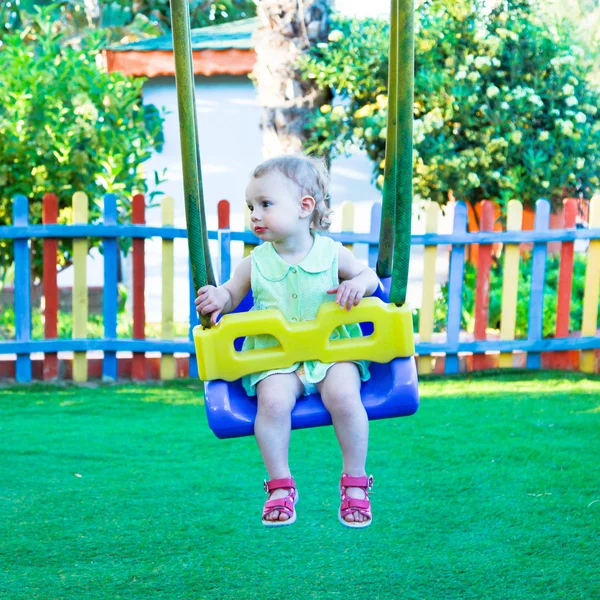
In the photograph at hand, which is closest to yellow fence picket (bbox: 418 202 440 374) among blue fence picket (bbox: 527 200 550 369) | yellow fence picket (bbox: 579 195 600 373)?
blue fence picket (bbox: 527 200 550 369)

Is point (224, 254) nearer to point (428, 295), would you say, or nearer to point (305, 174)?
point (428, 295)

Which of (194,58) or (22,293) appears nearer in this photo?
(22,293)

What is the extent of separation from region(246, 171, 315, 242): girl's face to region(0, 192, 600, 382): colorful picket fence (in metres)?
3.93

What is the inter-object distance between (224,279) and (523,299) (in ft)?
8.61

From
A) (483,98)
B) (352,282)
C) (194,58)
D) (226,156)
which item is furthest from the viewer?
(226,156)

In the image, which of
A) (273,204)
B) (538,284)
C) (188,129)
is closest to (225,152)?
(538,284)

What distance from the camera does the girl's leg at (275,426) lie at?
2.29 m

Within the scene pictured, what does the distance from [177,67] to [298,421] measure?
0.94 metres

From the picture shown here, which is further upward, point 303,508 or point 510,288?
point 510,288

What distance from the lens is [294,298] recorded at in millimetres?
2523

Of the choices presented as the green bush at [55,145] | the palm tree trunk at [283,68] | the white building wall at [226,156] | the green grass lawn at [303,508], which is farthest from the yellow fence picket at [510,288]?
the white building wall at [226,156]

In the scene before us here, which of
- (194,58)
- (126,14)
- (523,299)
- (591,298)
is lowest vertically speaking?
(523,299)

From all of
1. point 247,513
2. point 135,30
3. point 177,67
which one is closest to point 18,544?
point 247,513

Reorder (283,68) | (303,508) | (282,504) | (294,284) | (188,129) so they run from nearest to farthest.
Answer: (188,129)
(282,504)
(294,284)
(303,508)
(283,68)
